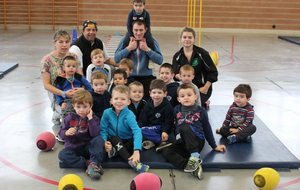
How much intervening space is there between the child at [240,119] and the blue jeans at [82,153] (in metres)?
1.54

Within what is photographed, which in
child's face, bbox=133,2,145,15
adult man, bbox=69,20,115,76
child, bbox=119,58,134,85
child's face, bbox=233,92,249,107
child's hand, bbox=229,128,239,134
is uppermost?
child's face, bbox=133,2,145,15

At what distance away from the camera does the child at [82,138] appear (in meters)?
3.91

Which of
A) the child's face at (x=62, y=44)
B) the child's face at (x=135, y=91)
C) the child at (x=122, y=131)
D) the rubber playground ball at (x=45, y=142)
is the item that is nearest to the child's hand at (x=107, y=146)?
the child at (x=122, y=131)

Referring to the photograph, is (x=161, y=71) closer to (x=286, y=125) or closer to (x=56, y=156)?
(x=56, y=156)

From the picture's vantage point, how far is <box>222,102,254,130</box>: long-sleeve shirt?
4645 mm

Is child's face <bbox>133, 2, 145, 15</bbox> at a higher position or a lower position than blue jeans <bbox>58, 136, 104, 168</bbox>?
higher

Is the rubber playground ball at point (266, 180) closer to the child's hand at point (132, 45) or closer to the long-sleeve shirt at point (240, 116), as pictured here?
the long-sleeve shirt at point (240, 116)

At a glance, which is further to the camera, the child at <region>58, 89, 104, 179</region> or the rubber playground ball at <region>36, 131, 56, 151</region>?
the rubber playground ball at <region>36, 131, 56, 151</region>

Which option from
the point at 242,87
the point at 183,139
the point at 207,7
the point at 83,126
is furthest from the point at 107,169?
the point at 207,7

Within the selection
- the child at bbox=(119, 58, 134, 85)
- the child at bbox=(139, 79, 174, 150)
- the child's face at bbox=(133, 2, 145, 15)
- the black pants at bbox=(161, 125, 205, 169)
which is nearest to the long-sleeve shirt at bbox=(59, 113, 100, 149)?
the child at bbox=(139, 79, 174, 150)

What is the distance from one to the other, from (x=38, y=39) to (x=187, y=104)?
11155 millimetres

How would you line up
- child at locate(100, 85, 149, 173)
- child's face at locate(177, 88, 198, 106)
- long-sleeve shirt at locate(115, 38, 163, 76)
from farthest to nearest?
long-sleeve shirt at locate(115, 38, 163, 76)
child's face at locate(177, 88, 198, 106)
child at locate(100, 85, 149, 173)

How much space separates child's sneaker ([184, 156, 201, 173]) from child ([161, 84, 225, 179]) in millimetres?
52

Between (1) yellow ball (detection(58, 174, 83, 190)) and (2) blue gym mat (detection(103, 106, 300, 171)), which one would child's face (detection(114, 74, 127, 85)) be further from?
(1) yellow ball (detection(58, 174, 83, 190))
